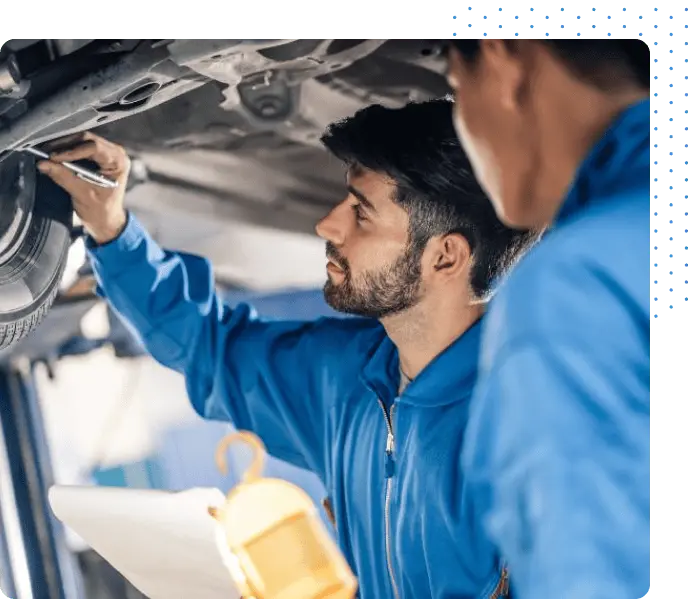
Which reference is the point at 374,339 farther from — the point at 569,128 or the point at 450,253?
the point at 569,128

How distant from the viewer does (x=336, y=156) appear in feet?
3.16

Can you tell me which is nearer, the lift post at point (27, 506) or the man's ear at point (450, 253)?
the man's ear at point (450, 253)

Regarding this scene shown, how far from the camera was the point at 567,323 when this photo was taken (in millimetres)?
783

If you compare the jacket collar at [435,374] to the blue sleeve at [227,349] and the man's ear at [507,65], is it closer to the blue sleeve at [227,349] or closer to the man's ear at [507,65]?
the blue sleeve at [227,349]

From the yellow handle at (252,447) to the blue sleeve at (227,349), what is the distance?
0.01 m

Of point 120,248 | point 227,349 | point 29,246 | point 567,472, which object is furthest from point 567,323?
point 29,246

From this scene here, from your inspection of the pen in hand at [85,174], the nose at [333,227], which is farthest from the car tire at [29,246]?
the nose at [333,227]

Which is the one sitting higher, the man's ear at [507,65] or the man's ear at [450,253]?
the man's ear at [507,65]

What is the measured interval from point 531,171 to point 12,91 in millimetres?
632

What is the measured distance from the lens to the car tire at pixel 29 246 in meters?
1.11

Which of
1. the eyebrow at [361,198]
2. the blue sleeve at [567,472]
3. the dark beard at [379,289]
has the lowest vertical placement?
the blue sleeve at [567,472]

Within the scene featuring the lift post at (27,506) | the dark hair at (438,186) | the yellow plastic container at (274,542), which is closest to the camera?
the dark hair at (438,186)

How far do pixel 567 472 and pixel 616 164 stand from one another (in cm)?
31

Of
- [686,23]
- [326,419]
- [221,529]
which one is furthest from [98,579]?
[686,23]
